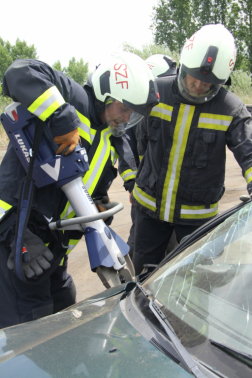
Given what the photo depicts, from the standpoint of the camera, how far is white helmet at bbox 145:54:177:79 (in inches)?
132

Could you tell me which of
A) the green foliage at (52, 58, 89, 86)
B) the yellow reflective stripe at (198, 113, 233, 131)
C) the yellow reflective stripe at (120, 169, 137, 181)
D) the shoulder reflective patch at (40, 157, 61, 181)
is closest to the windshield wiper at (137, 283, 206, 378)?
the shoulder reflective patch at (40, 157, 61, 181)

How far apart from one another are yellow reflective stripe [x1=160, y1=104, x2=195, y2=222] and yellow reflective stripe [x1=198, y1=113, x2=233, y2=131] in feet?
0.25

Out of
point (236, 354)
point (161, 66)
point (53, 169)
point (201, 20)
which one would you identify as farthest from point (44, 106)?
point (201, 20)

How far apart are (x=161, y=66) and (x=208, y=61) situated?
1.41 meters

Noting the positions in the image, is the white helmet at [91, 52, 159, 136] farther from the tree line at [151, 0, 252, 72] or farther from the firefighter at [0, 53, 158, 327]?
the tree line at [151, 0, 252, 72]

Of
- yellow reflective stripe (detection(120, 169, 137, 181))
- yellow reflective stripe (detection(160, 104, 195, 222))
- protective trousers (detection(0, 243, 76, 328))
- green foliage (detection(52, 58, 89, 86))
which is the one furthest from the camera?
green foliage (detection(52, 58, 89, 86))

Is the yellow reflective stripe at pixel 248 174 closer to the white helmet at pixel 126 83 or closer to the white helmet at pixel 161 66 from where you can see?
the white helmet at pixel 126 83

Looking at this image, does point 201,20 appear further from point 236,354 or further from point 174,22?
point 236,354

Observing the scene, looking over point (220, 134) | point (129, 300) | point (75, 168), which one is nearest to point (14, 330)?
point (129, 300)

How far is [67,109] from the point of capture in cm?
155

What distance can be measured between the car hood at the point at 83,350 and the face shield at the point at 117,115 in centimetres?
99

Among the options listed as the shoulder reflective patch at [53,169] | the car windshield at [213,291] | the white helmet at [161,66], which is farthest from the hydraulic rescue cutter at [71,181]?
the white helmet at [161,66]

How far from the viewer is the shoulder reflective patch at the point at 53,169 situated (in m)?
1.66

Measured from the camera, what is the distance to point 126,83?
177 centimetres
